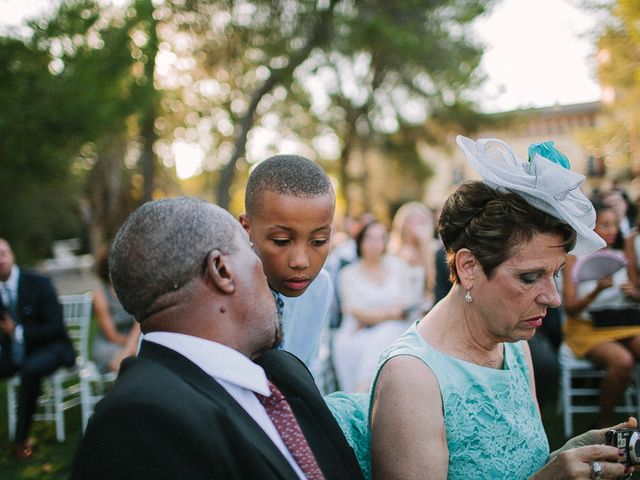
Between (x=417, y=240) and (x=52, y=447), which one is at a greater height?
(x=417, y=240)

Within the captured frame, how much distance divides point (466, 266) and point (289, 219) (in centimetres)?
70

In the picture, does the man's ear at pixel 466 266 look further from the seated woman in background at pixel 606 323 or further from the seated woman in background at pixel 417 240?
the seated woman in background at pixel 417 240

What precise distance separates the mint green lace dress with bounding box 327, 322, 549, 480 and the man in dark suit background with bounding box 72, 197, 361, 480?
1.86ft

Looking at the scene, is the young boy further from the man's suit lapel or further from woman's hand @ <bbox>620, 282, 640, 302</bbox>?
woman's hand @ <bbox>620, 282, 640, 302</bbox>

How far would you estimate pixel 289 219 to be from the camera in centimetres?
228

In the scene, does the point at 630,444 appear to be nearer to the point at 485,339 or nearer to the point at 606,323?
the point at 485,339

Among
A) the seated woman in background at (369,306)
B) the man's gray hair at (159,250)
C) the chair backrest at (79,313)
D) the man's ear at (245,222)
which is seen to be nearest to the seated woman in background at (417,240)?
the seated woman in background at (369,306)

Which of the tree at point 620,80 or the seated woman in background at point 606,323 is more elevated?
the tree at point 620,80

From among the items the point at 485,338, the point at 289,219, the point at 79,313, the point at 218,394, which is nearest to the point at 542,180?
the point at 485,338

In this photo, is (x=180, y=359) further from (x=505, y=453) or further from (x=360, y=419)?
(x=505, y=453)

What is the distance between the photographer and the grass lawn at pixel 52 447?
15.6ft

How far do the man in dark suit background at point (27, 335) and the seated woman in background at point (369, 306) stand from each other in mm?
2608

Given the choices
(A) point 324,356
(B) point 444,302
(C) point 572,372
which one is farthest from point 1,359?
(C) point 572,372

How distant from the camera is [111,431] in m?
1.10
